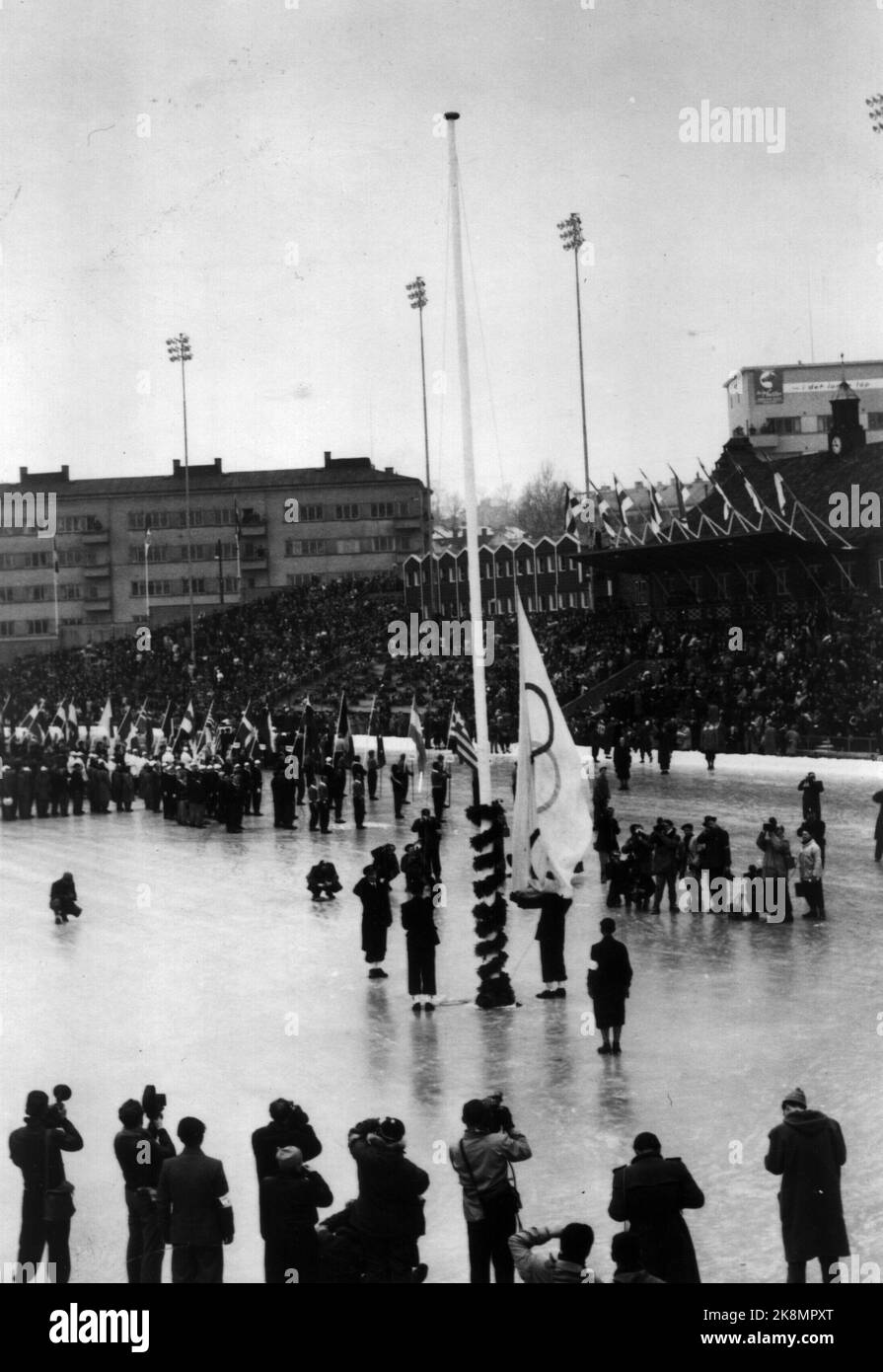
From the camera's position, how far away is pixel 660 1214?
26.1ft

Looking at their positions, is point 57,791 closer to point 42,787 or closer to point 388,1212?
point 42,787

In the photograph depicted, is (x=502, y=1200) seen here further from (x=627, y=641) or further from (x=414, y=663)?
(x=414, y=663)

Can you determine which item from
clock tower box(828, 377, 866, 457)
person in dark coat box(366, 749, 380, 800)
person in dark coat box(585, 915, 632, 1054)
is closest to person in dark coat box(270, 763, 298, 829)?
person in dark coat box(366, 749, 380, 800)

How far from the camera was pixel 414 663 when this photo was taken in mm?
58812

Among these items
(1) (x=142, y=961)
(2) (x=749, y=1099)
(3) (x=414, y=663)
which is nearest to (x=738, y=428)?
(3) (x=414, y=663)

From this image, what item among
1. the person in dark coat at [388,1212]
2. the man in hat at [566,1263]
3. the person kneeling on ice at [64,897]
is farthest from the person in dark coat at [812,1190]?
the person kneeling on ice at [64,897]

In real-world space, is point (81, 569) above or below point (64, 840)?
above

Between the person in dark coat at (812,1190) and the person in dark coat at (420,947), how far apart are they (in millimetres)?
7545

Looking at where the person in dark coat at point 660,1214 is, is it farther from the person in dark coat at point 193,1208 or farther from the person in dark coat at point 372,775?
the person in dark coat at point 372,775

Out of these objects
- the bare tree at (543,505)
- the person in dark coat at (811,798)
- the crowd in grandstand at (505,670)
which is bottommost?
the person in dark coat at (811,798)

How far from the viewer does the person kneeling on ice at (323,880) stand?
2223 centimetres

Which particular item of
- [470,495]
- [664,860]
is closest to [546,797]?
[470,495]

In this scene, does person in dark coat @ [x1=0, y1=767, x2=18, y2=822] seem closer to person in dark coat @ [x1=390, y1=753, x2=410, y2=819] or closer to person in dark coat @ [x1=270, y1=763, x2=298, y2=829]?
person in dark coat @ [x1=270, y1=763, x2=298, y2=829]
